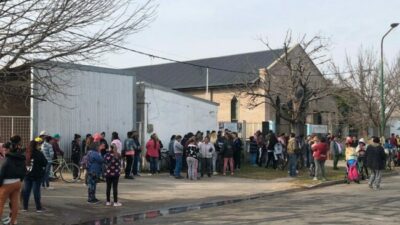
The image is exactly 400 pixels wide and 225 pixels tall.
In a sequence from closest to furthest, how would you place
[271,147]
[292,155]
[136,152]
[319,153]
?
[319,153], [136,152], [292,155], [271,147]

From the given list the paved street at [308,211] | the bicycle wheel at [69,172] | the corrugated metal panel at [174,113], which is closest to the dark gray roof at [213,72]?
the corrugated metal panel at [174,113]

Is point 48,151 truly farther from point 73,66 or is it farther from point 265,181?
point 265,181

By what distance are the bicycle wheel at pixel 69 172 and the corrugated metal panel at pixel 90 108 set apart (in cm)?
241

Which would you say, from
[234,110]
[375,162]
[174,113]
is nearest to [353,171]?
[375,162]

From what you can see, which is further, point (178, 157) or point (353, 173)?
point (178, 157)

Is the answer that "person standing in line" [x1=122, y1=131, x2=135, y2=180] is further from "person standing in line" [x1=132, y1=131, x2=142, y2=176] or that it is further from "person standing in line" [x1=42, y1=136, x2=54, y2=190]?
"person standing in line" [x1=42, y1=136, x2=54, y2=190]

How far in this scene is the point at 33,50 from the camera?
10953mm

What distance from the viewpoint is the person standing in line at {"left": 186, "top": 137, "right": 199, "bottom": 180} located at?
1961 centimetres

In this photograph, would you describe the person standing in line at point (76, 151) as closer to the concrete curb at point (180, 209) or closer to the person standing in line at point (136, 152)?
the person standing in line at point (136, 152)

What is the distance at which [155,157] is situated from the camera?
20922mm

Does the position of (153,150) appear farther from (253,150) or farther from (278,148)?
(253,150)

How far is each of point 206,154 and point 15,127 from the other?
730 centimetres

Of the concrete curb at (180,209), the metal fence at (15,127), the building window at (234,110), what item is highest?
the building window at (234,110)

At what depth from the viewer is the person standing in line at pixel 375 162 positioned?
17500mm
